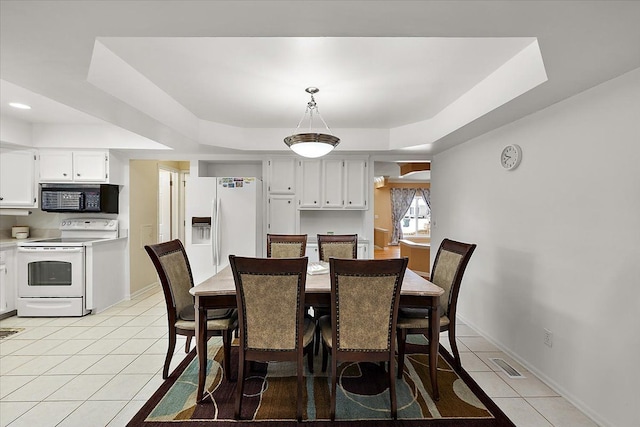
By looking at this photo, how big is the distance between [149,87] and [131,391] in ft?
8.11

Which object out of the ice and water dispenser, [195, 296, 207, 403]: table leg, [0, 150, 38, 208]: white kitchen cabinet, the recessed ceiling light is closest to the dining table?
[195, 296, 207, 403]: table leg

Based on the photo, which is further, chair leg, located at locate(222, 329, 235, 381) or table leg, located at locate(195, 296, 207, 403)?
chair leg, located at locate(222, 329, 235, 381)

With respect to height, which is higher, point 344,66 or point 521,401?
point 344,66

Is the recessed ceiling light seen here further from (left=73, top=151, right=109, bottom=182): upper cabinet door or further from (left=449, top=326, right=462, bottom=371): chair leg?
(left=449, top=326, right=462, bottom=371): chair leg

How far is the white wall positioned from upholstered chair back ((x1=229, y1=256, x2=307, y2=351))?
1931 millimetres

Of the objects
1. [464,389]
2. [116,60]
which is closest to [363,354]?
[464,389]

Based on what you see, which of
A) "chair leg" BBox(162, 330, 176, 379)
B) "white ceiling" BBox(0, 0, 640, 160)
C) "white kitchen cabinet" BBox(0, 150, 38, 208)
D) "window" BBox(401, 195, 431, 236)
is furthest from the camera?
"window" BBox(401, 195, 431, 236)

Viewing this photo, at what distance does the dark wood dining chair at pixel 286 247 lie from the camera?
3572mm

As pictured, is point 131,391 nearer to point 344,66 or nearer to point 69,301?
point 69,301

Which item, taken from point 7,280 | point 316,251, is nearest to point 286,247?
point 316,251

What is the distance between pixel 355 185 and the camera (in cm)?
477

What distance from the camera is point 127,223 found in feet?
15.0

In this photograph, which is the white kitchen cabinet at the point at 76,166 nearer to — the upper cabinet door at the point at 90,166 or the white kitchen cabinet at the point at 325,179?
the upper cabinet door at the point at 90,166

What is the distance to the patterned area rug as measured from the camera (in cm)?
200
